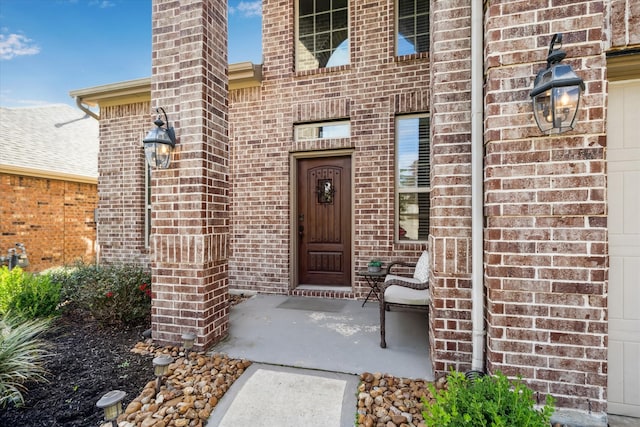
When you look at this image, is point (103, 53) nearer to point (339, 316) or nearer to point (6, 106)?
point (6, 106)

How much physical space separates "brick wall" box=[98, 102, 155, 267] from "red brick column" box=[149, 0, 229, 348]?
315 centimetres

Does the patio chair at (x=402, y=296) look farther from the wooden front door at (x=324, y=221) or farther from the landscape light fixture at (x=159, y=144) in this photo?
the landscape light fixture at (x=159, y=144)

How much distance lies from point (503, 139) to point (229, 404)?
2369 millimetres

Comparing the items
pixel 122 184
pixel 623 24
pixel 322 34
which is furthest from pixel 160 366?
pixel 322 34

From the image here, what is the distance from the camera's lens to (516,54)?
176cm

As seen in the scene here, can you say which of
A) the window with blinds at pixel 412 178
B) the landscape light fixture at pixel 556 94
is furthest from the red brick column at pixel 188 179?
the window with blinds at pixel 412 178

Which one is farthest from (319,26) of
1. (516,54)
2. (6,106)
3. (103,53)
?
(6,106)

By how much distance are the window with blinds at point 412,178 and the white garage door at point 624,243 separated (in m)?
2.35

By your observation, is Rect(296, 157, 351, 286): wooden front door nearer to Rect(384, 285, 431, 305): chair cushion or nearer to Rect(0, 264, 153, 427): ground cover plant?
Rect(384, 285, 431, 305): chair cushion

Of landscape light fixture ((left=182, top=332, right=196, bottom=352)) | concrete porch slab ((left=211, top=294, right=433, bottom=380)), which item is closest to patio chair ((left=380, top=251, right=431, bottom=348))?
concrete porch slab ((left=211, top=294, right=433, bottom=380))

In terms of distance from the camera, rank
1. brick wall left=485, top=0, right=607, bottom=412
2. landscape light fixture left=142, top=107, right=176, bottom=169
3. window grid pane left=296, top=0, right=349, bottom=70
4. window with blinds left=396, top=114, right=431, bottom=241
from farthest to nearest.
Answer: window grid pane left=296, top=0, right=349, bottom=70 < window with blinds left=396, top=114, right=431, bottom=241 < landscape light fixture left=142, top=107, right=176, bottom=169 < brick wall left=485, top=0, right=607, bottom=412

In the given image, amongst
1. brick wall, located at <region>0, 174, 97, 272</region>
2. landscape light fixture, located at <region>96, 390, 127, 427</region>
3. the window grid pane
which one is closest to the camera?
landscape light fixture, located at <region>96, 390, 127, 427</region>

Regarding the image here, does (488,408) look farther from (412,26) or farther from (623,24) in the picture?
(412,26)

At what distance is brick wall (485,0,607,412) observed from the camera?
5.42 feet
